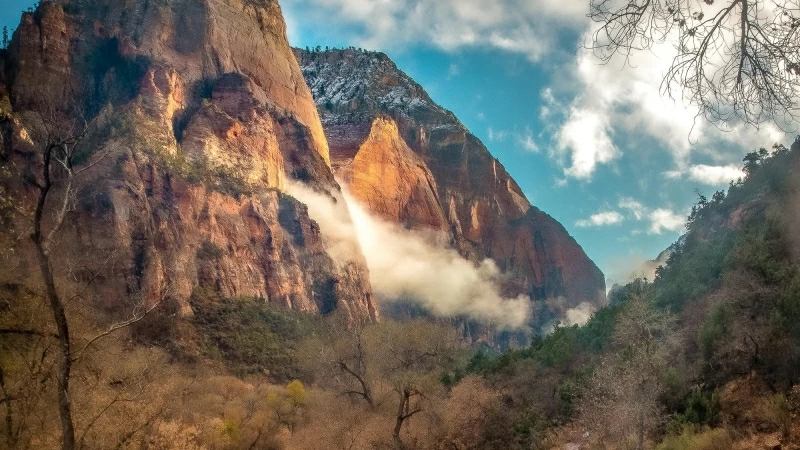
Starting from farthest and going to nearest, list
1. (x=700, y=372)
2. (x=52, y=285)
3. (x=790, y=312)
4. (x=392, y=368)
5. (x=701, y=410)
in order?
(x=392, y=368) → (x=700, y=372) → (x=790, y=312) → (x=701, y=410) → (x=52, y=285)

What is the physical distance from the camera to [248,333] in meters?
63.3

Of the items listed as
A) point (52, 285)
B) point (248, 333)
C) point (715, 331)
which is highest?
point (248, 333)

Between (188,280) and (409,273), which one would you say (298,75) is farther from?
(188,280)

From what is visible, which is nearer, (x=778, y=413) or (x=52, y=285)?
(x=52, y=285)

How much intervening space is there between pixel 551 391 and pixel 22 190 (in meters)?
50.4

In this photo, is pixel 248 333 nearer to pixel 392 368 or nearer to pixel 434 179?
pixel 392 368

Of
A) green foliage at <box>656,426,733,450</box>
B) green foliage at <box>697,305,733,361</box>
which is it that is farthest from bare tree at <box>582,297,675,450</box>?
green foliage at <box>697,305,733,361</box>

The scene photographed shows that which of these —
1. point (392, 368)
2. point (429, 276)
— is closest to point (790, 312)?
point (392, 368)

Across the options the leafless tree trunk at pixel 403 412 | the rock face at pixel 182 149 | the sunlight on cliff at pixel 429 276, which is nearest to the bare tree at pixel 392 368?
the leafless tree trunk at pixel 403 412

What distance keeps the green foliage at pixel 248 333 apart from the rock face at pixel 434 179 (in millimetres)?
71331

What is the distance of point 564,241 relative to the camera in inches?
7544

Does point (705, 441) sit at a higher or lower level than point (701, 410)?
lower

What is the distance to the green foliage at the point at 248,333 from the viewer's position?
5727 cm

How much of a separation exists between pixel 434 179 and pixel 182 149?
314 feet
